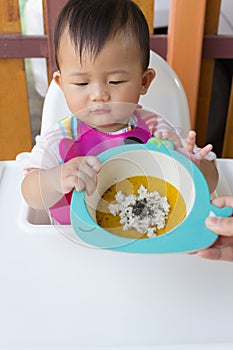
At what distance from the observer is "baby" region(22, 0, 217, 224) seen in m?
0.73

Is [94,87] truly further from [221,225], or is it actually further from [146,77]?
[221,225]

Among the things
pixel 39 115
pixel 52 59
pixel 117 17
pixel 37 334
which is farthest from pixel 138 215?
pixel 39 115

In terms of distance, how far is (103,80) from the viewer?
2.44 ft

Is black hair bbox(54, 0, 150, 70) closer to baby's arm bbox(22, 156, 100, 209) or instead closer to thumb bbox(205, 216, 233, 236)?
baby's arm bbox(22, 156, 100, 209)

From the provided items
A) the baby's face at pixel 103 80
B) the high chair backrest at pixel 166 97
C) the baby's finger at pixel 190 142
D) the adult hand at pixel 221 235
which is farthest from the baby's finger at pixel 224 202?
the high chair backrest at pixel 166 97

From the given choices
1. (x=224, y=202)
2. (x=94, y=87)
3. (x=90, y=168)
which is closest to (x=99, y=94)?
(x=94, y=87)

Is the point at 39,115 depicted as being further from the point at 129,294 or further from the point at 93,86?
the point at 129,294

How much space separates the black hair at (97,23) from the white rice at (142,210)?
0.23m

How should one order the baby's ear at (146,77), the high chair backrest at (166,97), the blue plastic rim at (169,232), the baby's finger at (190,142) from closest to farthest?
1. the blue plastic rim at (169,232)
2. the baby's finger at (190,142)
3. the baby's ear at (146,77)
4. the high chair backrest at (166,97)

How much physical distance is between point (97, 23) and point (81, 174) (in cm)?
25

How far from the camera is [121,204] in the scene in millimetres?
686

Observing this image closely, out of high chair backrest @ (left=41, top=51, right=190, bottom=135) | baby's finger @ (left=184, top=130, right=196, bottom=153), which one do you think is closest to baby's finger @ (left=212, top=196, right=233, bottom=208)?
baby's finger @ (left=184, top=130, right=196, bottom=153)

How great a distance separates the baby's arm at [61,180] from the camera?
663 mm

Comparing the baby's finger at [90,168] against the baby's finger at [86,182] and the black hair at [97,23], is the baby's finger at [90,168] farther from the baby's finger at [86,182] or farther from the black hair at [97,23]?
the black hair at [97,23]
